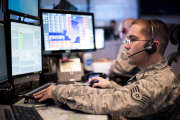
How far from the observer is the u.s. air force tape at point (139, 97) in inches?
36.4

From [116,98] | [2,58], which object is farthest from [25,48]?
[116,98]

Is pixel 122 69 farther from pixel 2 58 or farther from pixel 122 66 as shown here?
pixel 2 58

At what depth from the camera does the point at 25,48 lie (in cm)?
→ 115

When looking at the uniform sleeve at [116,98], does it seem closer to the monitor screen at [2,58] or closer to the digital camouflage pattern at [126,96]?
the digital camouflage pattern at [126,96]

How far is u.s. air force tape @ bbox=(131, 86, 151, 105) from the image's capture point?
3.03 ft

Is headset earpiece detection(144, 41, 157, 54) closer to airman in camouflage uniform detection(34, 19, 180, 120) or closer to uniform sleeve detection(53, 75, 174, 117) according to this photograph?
airman in camouflage uniform detection(34, 19, 180, 120)

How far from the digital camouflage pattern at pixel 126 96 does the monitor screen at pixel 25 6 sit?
0.54 metres

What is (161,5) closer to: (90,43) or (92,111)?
(90,43)

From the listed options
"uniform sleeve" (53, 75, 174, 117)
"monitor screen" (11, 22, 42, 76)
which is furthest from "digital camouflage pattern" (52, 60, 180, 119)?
"monitor screen" (11, 22, 42, 76)

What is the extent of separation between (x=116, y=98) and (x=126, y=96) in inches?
1.8

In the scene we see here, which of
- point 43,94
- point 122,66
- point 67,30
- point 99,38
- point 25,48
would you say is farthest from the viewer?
point 99,38

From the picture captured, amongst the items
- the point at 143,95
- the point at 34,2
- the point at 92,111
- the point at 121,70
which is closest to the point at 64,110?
the point at 92,111

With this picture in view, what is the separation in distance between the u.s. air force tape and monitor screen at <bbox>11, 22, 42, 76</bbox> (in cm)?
61

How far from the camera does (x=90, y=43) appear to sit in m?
1.65
